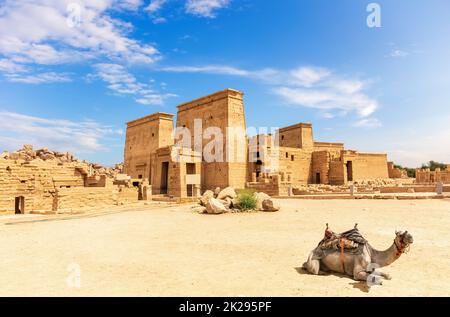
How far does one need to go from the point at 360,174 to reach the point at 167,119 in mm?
19809

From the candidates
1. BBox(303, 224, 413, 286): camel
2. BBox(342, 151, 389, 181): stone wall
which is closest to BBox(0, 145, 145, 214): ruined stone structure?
BBox(303, 224, 413, 286): camel

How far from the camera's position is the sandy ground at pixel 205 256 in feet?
13.9

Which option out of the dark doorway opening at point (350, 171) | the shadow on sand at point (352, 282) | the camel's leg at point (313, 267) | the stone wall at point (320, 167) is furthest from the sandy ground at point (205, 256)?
the dark doorway opening at point (350, 171)

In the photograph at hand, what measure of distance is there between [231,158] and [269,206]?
35.0 feet

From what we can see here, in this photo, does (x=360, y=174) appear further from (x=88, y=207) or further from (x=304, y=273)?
(x=304, y=273)

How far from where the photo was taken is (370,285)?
4145 millimetres

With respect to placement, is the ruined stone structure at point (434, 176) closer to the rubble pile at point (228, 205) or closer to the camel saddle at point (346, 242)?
the rubble pile at point (228, 205)

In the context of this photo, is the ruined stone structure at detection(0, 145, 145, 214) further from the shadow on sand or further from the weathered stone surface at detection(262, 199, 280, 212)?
the shadow on sand

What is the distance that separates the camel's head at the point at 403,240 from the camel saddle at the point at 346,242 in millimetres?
481

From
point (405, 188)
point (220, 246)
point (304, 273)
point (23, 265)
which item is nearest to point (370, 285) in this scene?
point (304, 273)

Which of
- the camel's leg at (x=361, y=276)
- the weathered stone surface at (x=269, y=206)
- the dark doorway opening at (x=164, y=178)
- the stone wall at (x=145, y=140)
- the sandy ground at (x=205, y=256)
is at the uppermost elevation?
the stone wall at (x=145, y=140)

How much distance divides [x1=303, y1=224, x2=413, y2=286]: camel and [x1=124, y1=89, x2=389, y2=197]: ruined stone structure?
15406 millimetres

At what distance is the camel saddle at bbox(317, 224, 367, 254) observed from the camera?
Answer: 15.3 ft

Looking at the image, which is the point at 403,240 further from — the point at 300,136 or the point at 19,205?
the point at 300,136
